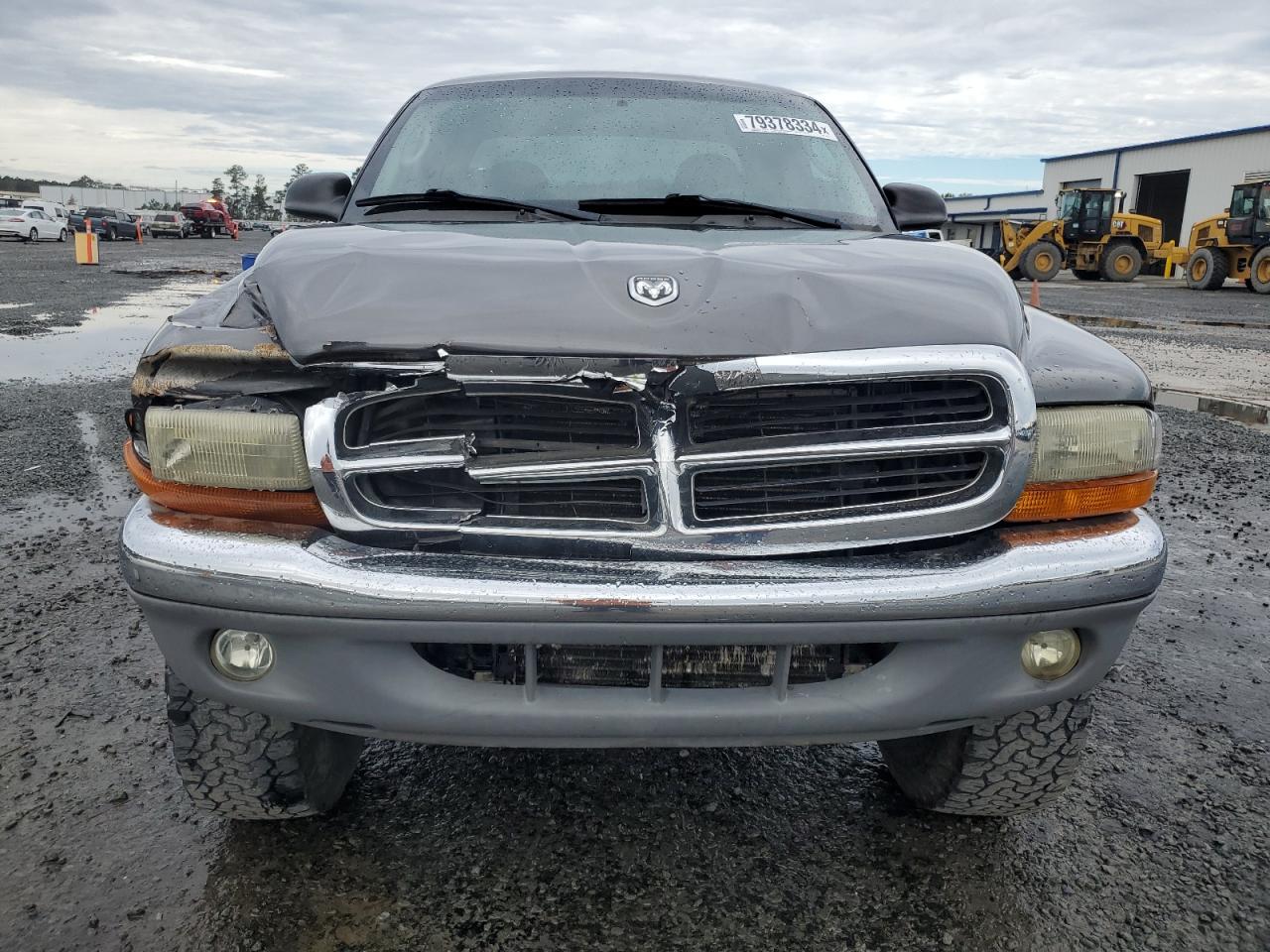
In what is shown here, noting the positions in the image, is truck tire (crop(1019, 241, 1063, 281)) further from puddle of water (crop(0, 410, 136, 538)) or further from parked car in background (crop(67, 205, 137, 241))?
parked car in background (crop(67, 205, 137, 241))

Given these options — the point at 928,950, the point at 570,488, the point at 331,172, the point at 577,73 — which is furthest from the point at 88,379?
the point at 928,950

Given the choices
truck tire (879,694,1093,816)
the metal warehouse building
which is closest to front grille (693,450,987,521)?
truck tire (879,694,1093,816)

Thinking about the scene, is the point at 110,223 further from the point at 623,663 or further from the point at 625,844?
the point at 623,663

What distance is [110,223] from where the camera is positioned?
41031 millimetres

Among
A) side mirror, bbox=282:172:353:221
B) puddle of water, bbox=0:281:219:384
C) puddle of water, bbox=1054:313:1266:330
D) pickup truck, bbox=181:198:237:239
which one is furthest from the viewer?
pickup truck, bbox=181:198:237:239

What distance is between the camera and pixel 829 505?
183cm

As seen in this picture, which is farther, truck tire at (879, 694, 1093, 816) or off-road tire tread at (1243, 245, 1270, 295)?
off-road tire tread at (1243, 245, 1270, 295)

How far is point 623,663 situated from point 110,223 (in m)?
46.3

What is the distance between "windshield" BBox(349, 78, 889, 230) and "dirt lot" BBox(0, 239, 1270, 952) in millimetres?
1565

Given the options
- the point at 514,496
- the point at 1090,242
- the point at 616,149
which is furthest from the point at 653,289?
the point at 1090,242

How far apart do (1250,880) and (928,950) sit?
78 centimetres

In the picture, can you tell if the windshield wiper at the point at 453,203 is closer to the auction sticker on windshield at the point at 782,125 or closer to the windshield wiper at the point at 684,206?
the windshield wiper at the point at 684,206

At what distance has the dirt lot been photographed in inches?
75.7

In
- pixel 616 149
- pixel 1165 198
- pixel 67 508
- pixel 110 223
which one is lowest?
pixel 67 508
